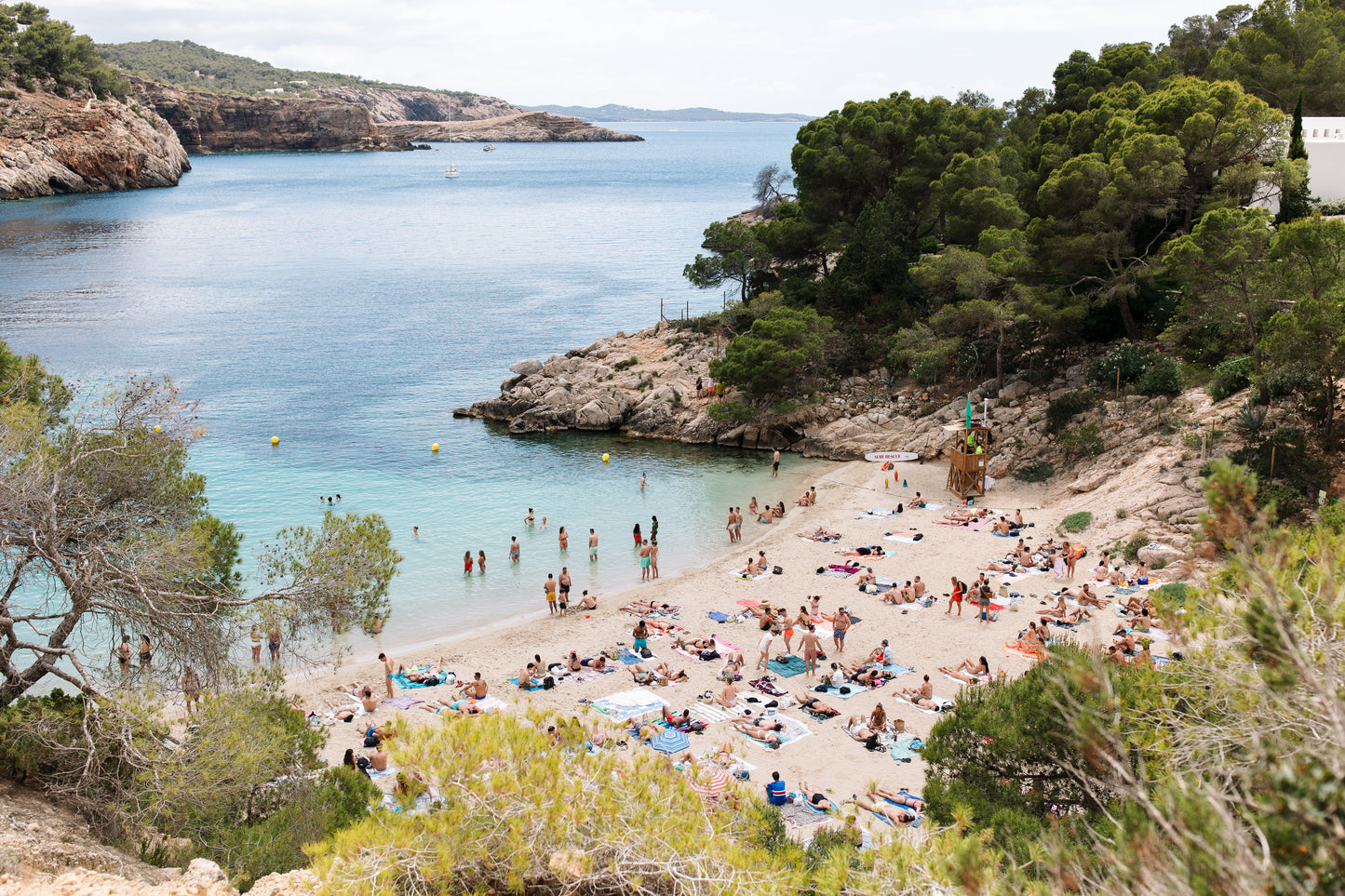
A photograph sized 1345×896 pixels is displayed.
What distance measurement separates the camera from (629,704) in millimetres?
17156

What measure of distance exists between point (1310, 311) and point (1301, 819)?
64.2 feet

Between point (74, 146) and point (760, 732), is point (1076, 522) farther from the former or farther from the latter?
point (74, 146)

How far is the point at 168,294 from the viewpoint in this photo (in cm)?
6519

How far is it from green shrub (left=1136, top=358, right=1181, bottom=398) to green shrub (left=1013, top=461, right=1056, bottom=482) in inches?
137

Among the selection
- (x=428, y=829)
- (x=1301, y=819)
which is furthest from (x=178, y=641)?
(x=1301, y=819)

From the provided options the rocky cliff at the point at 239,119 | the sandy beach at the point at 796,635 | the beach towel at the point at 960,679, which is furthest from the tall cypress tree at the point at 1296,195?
the rocky cliff at the point at 239,119

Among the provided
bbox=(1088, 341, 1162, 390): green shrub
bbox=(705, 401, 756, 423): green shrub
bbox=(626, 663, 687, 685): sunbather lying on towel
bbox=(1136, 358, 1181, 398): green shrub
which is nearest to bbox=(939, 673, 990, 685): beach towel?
bbox=(626, 663, 687, 685): sunbather lying on towel

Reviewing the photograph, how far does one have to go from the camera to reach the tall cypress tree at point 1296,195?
28594mm

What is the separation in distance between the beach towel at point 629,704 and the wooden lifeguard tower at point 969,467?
49.1ft

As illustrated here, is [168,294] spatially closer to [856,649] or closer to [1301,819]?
[856,649]

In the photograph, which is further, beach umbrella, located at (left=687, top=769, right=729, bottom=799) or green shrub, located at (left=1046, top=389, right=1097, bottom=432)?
green shrub, located at (left=1046, top=389, right=1097, bottom=432)

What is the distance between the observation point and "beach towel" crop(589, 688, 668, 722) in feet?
55.3

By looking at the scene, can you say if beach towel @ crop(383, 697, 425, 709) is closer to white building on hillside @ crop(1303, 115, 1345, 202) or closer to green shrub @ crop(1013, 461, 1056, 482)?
green shrub @ crop(1013, 461, 1056, 482)

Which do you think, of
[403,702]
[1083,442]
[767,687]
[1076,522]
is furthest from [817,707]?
[1083,442]
